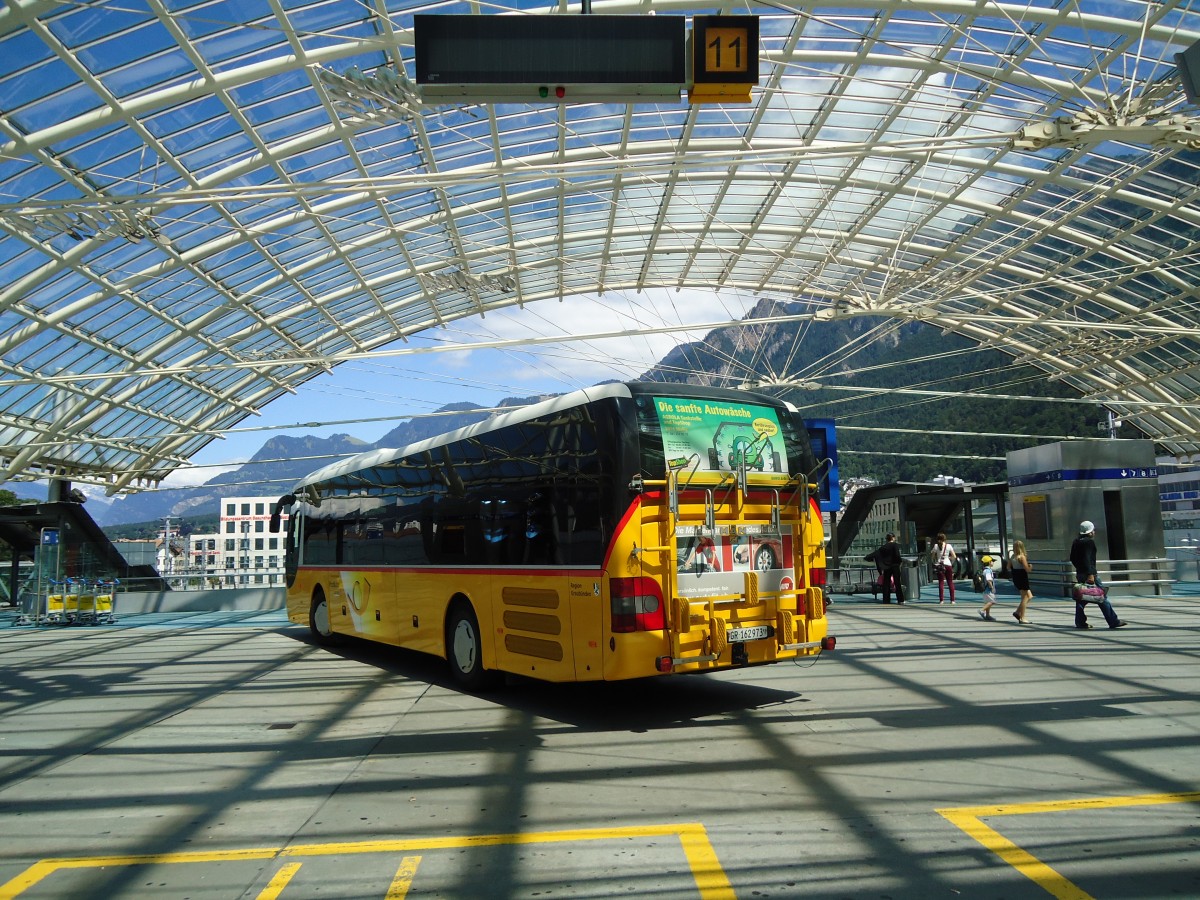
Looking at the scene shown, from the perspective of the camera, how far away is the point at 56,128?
18.1 meters

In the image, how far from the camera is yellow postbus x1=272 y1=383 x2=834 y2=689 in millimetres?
8367

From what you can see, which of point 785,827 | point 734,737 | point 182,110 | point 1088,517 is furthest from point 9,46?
point 1088,517

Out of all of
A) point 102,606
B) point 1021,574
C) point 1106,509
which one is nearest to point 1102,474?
point 1106,509

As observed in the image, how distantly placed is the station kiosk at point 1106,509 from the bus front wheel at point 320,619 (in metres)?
16.6

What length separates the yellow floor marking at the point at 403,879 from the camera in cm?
450

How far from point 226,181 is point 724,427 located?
17.6m

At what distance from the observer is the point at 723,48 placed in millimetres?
7492

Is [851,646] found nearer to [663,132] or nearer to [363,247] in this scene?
[663,132]

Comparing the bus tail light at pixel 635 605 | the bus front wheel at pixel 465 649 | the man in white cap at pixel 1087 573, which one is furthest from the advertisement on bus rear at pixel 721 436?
the man in white cap at pixel 1087 573

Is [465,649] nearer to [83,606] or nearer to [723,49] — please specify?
[723,49]

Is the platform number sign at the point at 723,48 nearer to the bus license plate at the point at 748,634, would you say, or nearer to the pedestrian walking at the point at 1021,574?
the bus license plate at the point at 748,634

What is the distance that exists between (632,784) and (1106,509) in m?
20.3

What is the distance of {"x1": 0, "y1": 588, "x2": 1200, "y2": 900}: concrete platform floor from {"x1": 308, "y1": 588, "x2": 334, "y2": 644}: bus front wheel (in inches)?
168

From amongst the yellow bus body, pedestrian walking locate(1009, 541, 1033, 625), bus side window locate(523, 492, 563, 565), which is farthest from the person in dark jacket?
bus side window locate(523, 492, 563, 565)
